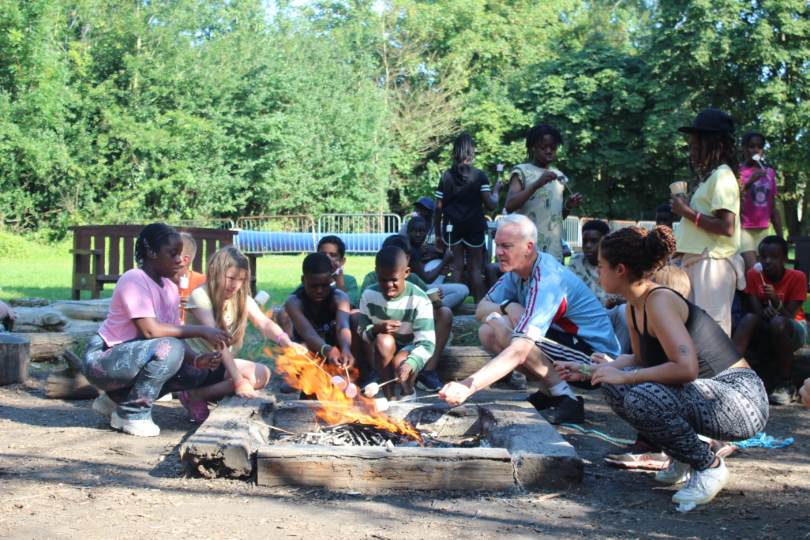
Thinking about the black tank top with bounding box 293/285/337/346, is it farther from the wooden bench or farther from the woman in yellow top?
the wooden bench

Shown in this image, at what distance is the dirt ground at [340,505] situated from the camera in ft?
10.1

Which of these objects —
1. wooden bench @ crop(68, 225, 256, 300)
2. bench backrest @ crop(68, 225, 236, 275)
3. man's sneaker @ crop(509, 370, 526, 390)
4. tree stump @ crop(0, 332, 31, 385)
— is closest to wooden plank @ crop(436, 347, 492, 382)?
man's sneaker @ crop(509, 370, 526, 390)

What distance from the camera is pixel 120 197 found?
23.8 meters

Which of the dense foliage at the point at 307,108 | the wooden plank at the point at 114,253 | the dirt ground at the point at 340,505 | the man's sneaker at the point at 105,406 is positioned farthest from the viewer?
the dense foliage at the point at 307,108

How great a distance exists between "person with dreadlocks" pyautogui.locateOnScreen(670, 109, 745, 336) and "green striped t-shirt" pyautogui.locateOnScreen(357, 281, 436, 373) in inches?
74.6

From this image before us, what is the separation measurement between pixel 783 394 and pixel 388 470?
373 cm

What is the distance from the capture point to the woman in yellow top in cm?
491

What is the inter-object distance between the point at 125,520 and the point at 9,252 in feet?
64.1

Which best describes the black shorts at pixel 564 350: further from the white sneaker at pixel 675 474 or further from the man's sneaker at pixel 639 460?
the white sneaker at pixel 675 474

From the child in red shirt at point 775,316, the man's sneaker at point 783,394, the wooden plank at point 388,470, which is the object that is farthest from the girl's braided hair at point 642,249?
the man's sneaker at point 783,394

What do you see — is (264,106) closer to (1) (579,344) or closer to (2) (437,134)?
(2) (437,134)

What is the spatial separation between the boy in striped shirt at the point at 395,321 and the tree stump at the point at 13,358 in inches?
115

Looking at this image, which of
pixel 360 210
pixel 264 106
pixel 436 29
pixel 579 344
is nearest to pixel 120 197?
pixel 264 106

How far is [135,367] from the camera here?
14.9 ft
